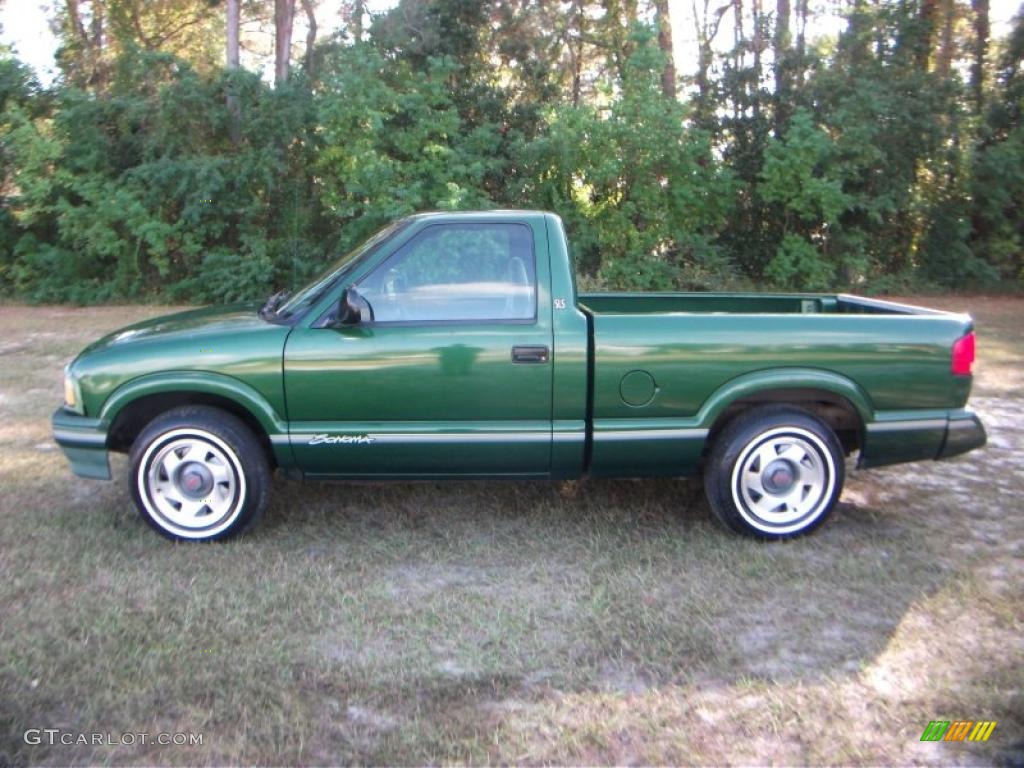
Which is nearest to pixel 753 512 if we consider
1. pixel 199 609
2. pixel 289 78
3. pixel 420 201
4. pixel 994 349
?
pixel 199 609

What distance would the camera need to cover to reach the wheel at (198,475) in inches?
194

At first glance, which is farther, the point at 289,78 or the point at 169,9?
the point at 169,9

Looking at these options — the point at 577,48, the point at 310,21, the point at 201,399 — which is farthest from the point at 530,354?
the point at 310,21

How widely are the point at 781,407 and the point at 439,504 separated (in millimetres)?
2049

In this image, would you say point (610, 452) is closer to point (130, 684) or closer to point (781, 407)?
point (781, 407)

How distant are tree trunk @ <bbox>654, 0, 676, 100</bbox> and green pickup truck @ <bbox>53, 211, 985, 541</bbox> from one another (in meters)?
14.9

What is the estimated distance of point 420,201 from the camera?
1638 cm

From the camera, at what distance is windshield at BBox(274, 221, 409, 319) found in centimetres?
502

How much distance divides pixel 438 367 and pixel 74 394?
6.34 ft

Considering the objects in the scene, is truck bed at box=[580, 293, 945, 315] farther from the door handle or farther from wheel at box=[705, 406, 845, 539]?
the door handle

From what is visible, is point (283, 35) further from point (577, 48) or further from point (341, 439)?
point (341, 439)

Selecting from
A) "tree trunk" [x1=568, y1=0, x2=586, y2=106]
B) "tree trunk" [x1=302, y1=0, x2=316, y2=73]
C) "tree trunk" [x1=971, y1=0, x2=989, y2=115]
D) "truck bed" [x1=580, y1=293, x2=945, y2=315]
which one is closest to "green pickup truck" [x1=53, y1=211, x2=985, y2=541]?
"truck bed" [x1=580, y1=293, x2=945, y2=315]

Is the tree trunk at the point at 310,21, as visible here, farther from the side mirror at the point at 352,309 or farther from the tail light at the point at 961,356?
the tail light at the point at 961,356

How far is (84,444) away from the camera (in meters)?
4.96
